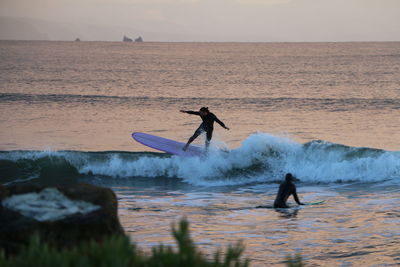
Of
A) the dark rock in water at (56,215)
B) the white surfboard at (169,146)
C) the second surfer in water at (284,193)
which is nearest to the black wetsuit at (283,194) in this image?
the second surfer in water at (284,193)

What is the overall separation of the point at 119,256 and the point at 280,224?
33.1 ft

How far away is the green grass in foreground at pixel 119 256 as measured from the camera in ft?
15.6

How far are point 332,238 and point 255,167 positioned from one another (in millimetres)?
11432

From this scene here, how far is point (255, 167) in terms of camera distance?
24641 millimetres

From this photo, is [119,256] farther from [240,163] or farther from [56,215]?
[240,163]

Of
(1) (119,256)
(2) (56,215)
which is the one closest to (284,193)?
(2) (56,215)

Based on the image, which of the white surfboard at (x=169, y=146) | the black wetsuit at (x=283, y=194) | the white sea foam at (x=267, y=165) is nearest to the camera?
the black wetsuit at (x=283, y=194)

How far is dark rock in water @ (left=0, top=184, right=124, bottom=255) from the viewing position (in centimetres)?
661

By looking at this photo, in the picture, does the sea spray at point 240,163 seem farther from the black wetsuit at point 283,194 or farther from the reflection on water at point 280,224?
the black wetsuit at point 283,194

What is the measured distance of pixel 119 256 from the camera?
471 cm

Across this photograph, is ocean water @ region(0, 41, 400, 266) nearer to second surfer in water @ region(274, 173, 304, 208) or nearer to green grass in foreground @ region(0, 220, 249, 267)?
second surfer in water @ region(274, 173, 304, 208)

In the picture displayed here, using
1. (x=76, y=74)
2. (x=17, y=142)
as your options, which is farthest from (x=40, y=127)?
(x=76, y=74)

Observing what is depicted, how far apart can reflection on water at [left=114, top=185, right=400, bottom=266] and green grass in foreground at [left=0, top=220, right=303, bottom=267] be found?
6.50 m

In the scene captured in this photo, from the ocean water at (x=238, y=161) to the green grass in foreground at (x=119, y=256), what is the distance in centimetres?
100
